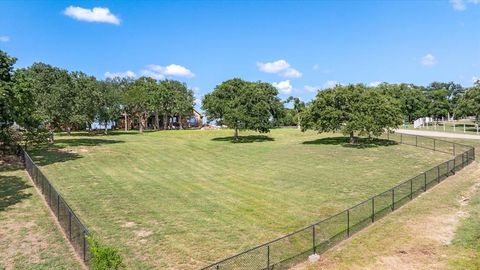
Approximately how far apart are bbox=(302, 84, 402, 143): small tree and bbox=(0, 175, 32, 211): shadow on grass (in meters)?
33.0

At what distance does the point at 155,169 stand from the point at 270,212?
1714cm

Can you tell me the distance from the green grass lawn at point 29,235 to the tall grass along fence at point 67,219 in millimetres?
342

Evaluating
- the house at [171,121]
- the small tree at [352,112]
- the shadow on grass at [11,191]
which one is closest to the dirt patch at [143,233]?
the shadow on grass at [11,191]

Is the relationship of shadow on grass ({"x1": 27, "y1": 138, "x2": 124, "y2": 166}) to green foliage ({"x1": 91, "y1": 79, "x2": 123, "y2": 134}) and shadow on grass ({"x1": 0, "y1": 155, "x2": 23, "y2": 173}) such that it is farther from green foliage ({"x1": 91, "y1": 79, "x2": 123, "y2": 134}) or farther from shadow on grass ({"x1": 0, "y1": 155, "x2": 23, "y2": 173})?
green foliage ({"x1": 91, "y1": 79, "x2": 123, "y2": 134})

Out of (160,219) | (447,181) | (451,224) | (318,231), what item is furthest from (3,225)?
(447,181)

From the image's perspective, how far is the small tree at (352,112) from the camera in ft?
155

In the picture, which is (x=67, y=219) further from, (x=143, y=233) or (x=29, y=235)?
(x=143, y=233)

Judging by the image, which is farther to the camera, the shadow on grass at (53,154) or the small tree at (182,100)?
the small tree at (182,100)

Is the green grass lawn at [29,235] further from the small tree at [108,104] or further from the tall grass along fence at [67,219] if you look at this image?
the small tree at [108,104]

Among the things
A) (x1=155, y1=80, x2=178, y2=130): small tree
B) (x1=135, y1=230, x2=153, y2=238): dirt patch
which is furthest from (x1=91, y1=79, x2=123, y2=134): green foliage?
(x1=135, y1=230, x2=153, y2=238): dirt patch

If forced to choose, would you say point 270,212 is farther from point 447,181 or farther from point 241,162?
point 241,162

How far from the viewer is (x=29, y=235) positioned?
19.0 meters

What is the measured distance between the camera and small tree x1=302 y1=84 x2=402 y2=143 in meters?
47.2

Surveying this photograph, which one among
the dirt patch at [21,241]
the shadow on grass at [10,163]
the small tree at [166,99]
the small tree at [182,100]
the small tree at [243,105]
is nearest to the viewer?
the dirt patch at [21,241]
